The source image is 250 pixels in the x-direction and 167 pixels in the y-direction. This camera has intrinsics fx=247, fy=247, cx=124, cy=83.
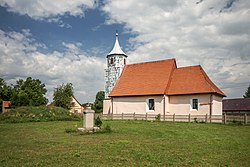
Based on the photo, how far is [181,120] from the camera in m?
26.7

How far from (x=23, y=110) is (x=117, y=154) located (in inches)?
888

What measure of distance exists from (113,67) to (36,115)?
17450 millimetres

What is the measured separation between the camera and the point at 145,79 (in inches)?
Result: 1315

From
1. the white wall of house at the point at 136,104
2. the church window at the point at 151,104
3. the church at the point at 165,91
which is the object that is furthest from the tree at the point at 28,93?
the church window at the point at 151,104

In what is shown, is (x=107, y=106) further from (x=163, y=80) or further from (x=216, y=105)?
(x=216, y=105)

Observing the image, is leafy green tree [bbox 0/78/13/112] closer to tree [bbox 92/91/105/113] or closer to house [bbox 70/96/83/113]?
house [bbox 70/96/83/113]

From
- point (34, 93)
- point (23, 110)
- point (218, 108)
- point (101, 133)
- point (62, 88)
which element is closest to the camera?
point (101, 133)

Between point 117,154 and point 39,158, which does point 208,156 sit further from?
point 39,158

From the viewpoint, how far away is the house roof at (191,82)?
93.5 ft

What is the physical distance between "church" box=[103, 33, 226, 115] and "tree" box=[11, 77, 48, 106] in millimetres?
19761

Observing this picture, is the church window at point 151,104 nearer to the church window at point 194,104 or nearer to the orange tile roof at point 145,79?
the orange tile roof at point 145,79

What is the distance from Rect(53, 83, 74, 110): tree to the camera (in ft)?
173

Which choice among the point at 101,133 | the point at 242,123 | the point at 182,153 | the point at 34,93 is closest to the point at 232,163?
the point at 182,153

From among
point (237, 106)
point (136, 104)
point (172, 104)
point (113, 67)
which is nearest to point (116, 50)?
point (113, 67)
